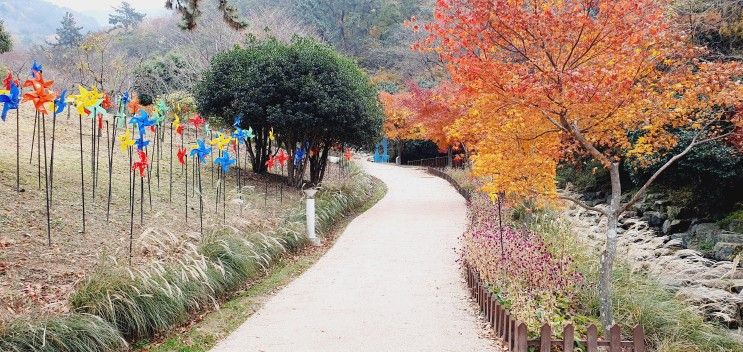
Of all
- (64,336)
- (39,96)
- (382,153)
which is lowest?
(64,336)

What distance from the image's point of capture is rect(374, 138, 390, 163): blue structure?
45938 millimetres

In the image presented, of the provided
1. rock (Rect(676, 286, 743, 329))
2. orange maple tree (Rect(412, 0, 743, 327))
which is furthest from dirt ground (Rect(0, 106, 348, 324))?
rock (Rect(676, 286, 743, 329))

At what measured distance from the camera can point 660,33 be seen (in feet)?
20.9

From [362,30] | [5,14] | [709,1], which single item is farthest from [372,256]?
[5,14]

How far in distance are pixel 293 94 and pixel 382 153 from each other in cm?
3232

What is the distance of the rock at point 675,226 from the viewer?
13944 millimetres

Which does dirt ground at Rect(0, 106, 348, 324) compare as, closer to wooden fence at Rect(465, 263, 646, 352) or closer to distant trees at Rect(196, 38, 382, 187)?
distant trees at Rect(196, 38, 382, 187)

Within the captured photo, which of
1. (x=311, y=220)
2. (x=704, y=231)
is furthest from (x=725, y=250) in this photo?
(x=311, y=220)

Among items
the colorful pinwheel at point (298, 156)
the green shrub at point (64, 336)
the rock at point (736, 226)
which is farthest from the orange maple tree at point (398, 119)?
the green shrub at point (64, 336)

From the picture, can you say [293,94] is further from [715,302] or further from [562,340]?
[562,340]

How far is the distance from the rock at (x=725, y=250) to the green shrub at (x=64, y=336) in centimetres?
1110

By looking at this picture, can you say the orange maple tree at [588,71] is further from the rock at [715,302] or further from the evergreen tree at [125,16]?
the evergreen tree at [125,16]

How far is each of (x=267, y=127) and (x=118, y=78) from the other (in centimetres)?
1663

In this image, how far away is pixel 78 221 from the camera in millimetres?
8367
